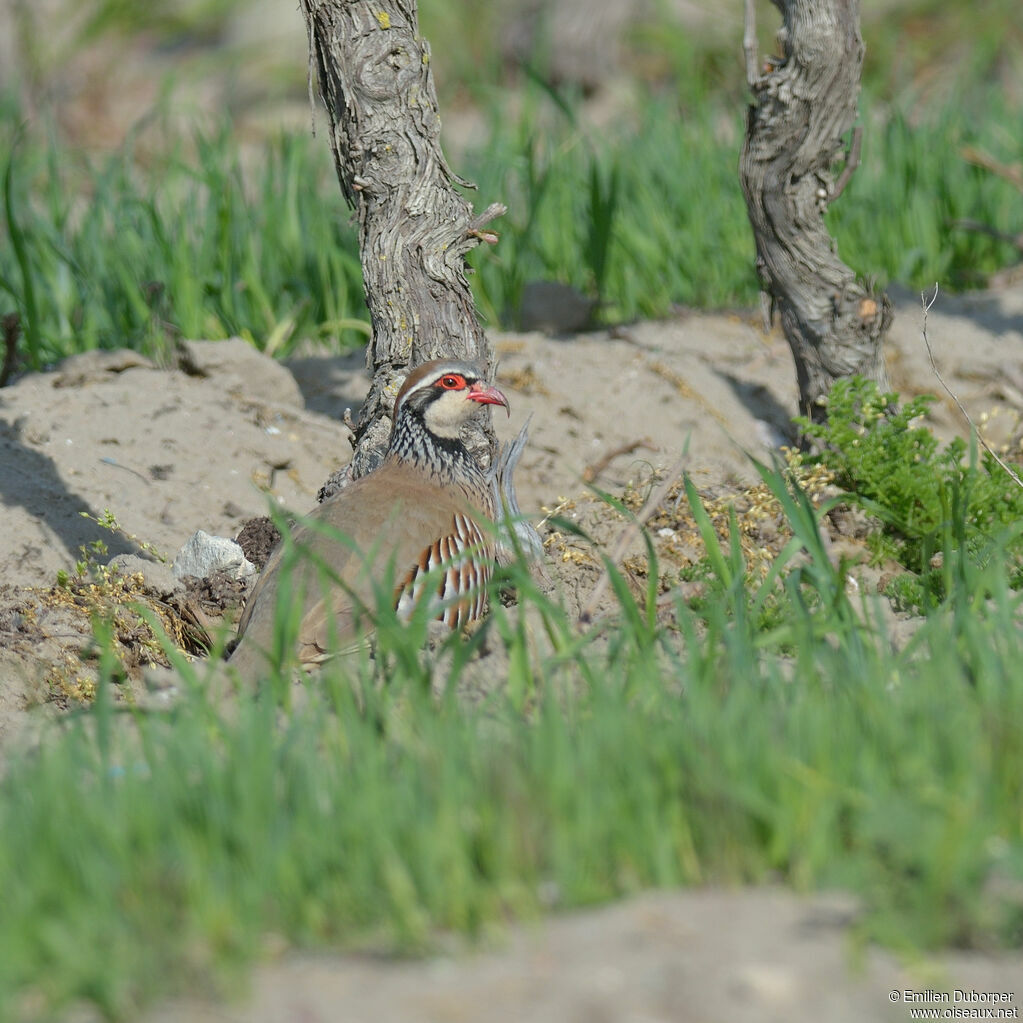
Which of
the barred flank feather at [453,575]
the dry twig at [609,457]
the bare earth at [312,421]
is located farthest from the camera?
the dry twig at [609,457]

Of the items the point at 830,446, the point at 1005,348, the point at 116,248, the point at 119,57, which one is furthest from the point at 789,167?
the point at 119,57

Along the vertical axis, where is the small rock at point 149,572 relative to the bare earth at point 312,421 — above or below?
below

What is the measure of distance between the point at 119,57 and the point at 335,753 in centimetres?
1241

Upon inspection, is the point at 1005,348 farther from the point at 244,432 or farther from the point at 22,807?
the point at 22,807

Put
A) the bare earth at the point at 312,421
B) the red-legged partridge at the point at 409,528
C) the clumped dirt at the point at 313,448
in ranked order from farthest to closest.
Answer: the bare earth at the point at 312,421 < the clumped dirt at the point at 313,448 < the red-legged partridge at the point at 409,528

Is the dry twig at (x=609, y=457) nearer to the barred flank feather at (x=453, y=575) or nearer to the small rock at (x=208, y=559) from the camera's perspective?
the barred flank feather at (x=453, y=575)


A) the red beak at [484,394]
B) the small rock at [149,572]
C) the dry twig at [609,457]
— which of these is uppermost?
the red beak at [484,394]

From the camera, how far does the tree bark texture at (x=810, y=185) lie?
14.1 ft

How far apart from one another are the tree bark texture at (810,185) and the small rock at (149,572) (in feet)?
7.31

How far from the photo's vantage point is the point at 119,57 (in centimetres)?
1306

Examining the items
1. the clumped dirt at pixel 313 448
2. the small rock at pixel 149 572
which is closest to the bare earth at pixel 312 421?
the clumped dirt at pixel 313 448

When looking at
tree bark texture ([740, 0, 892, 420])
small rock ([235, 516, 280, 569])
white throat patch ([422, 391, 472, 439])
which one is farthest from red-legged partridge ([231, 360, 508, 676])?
tree bark texture ([740, 0, 892, 420])

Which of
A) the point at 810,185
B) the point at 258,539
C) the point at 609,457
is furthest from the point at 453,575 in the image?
the point at 810,185

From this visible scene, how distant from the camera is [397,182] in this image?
12.8ft
